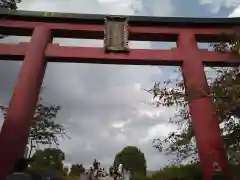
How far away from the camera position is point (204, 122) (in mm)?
7910

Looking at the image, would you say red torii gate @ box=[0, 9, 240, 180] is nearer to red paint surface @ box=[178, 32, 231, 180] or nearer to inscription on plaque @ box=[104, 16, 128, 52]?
red paint surface @ box=[178, 32, 231, 180]

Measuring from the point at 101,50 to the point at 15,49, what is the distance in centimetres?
243

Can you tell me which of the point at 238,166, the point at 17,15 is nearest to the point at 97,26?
the point at 17,15

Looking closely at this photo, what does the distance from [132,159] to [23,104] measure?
2146cm

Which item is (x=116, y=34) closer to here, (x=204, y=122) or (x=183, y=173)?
(x=204, y=122)

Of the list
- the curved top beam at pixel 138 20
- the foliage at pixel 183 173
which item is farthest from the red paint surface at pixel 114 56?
the foliage at pixel 183 173

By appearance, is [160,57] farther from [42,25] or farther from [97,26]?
[42,25]

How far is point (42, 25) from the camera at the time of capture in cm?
955

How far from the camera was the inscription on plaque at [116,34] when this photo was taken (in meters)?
9.11

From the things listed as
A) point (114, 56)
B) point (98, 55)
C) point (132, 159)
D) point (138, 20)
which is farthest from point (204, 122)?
point (132, 159)

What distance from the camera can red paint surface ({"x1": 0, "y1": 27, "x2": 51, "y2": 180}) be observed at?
7.43 meters

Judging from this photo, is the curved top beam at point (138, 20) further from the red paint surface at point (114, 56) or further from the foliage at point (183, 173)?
the foliage at point (183, 173)

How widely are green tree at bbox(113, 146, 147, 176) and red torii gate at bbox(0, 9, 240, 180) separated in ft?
63.0

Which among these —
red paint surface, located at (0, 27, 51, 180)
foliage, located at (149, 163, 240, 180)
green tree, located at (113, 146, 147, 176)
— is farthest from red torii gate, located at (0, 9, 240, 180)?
green tree, located at (113, 146, 147, 176)
